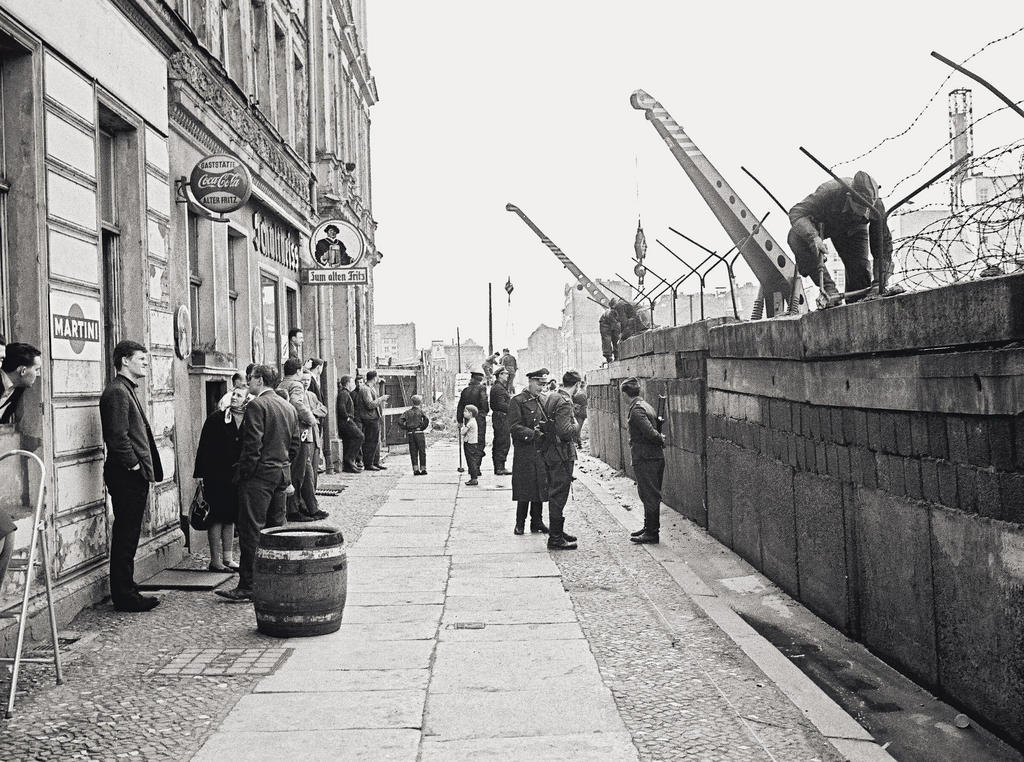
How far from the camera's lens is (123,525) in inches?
312

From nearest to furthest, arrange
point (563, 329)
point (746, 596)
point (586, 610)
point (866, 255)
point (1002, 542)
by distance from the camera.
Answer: point (1002, 542)
point (586, 610)
point (746, 596)
point (866, 255)
point (563, 329)

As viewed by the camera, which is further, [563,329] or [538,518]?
[563,329]

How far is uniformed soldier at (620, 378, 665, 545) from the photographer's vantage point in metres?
11.5

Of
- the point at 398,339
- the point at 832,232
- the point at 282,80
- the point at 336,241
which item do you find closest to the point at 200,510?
the point at 832,232

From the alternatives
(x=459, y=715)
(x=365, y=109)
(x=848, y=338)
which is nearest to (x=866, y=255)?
(x=848, y=338)

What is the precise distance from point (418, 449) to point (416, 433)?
0.36 m

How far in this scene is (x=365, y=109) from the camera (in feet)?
111

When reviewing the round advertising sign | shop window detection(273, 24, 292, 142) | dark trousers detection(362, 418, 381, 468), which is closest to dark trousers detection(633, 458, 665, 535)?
the round advertising sign

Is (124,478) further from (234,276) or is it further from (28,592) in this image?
(234,276)

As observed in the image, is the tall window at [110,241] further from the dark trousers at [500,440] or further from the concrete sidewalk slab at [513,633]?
the dark trousers at [500,440]

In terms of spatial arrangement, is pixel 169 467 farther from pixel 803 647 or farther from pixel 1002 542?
pixel 1002 542

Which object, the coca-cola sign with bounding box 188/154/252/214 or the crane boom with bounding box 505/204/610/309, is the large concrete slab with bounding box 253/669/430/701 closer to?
the coca-cola sign with bounding box 188/154/252/214

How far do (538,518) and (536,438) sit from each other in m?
1.06

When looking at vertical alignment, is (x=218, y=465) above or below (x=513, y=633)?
above
